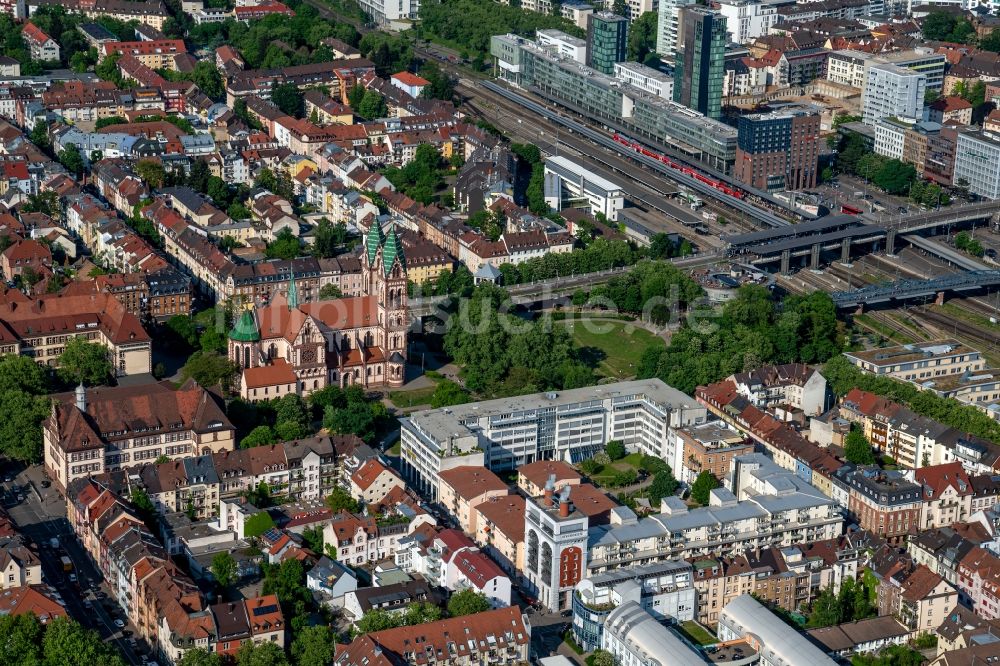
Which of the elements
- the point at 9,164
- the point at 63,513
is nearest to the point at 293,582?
the point at 63,513

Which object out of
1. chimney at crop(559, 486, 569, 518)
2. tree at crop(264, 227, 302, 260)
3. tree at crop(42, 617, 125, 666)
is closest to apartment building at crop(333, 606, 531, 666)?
chimney at crop(559, 486, 569, 518)

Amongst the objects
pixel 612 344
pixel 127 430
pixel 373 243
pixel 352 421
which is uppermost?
pixel 373 243

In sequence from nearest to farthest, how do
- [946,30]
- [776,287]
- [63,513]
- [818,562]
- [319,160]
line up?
[818,562], [63,513], [776,287], [319,160], [946,30]

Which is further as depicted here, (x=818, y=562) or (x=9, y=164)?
(x=9, y=164)

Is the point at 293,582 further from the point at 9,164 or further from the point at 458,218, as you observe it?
the point at 9,164

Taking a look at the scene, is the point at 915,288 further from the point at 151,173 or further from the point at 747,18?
the point at 747,18

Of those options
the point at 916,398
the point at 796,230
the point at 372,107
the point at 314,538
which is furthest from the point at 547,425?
the point at 372,107
